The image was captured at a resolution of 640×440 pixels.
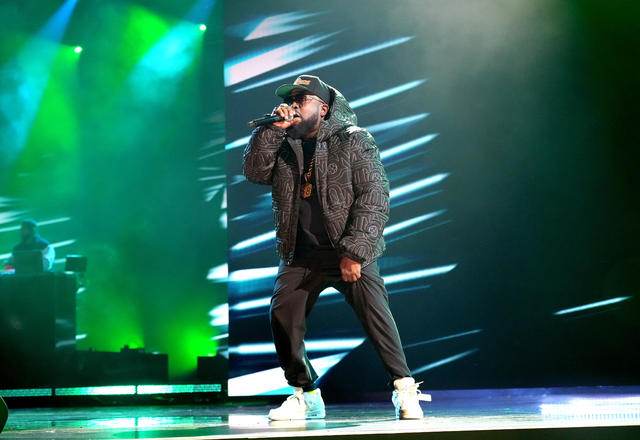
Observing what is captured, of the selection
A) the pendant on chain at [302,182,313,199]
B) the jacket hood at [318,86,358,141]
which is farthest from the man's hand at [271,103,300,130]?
the pendant on chain at [302,182,313,199]

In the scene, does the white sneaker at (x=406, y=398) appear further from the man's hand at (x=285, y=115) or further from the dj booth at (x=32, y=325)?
the dj booth at (x=32, y=325)

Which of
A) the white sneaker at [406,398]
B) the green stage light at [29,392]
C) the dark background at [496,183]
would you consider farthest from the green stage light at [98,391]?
the white sneaker at [406,398]

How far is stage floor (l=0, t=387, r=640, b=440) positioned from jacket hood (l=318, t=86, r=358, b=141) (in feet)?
4.06

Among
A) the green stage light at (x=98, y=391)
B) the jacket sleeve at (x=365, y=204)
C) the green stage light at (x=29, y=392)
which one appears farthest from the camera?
the green stage light at (x=29, y=392)

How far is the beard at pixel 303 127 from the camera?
3.02 metres

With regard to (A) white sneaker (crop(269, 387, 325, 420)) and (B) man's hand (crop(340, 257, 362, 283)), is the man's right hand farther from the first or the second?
(A) white sneaker (crop(269, 387, 325, 420))

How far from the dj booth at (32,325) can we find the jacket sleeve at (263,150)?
286 cm

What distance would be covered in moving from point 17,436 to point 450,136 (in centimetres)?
317

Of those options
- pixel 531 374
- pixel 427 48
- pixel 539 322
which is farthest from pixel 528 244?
pixel 427 48

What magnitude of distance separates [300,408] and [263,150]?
1.16 metres

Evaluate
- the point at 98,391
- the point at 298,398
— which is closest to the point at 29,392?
the point at 98,391

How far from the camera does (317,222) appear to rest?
2.98 meters

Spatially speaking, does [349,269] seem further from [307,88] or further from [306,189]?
[307,88]

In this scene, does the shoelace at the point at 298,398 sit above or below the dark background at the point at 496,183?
below
